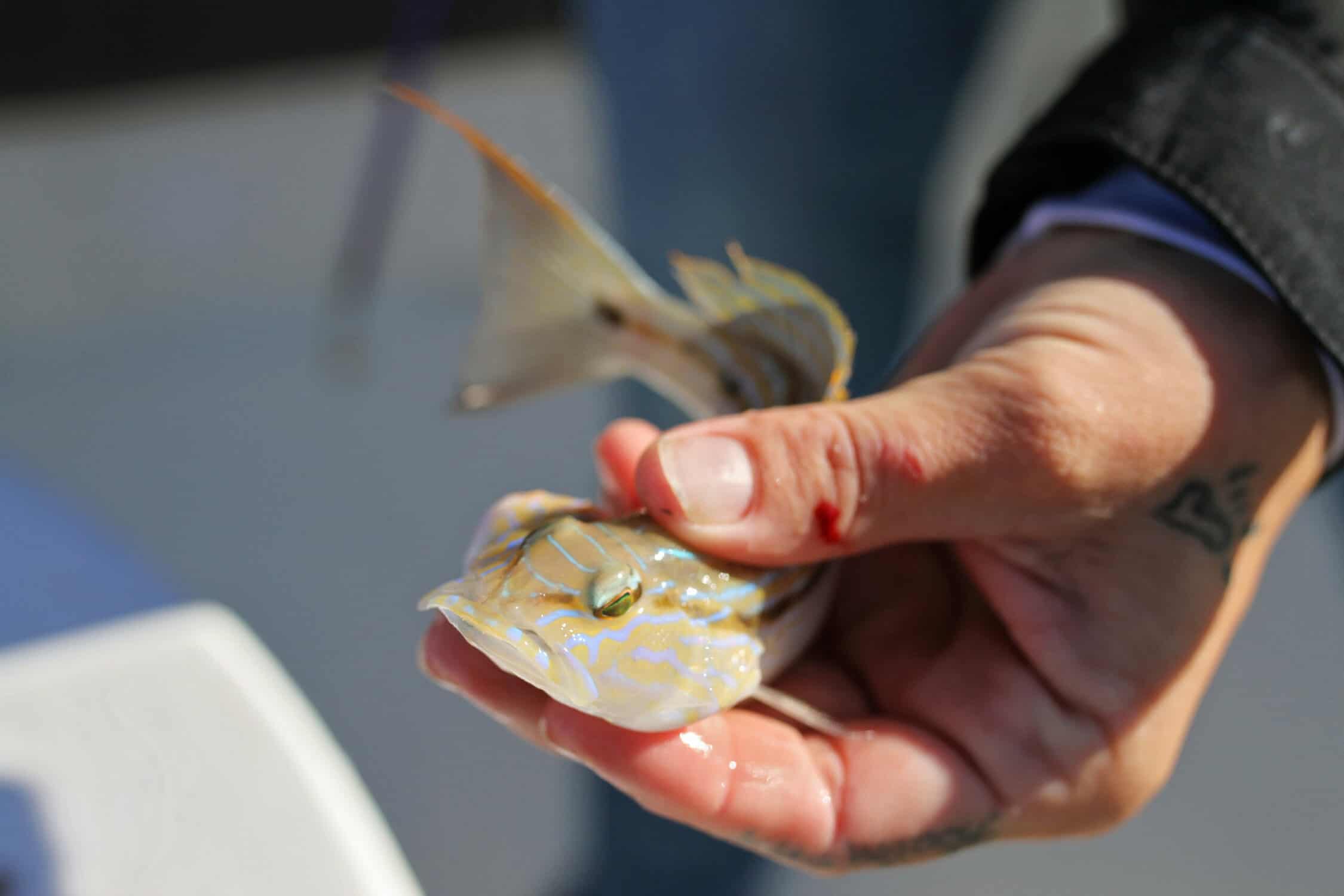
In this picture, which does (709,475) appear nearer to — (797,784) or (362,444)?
(797,784)

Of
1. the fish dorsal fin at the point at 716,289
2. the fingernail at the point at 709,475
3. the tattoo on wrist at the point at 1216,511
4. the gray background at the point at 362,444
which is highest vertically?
the fish dorsal fin at the point at 716,289

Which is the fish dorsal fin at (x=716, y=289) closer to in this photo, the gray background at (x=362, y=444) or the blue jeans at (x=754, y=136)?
the blue jeans at (x=754, y=136)

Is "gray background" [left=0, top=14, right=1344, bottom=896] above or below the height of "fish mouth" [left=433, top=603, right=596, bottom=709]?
below

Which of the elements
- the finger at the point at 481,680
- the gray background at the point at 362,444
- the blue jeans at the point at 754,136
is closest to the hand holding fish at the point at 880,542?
the finger at the point at 481,680

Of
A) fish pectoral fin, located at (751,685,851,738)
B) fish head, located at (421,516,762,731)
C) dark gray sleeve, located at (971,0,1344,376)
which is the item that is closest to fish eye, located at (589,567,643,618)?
fish head, located at (421,516,762,731)

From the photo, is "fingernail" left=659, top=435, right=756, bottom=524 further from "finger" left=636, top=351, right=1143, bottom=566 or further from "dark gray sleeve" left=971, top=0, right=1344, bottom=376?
"dark gray sleeve" left=971, top=0, right=1344, bottom=376

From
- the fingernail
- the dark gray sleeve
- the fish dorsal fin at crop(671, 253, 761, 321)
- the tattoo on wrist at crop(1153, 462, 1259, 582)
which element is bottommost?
the tattoo on wrist at crop(1153, 462, 1259, 582)

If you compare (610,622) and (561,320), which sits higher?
(561,320)

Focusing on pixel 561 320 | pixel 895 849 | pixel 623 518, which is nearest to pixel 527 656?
pixel 623 518
